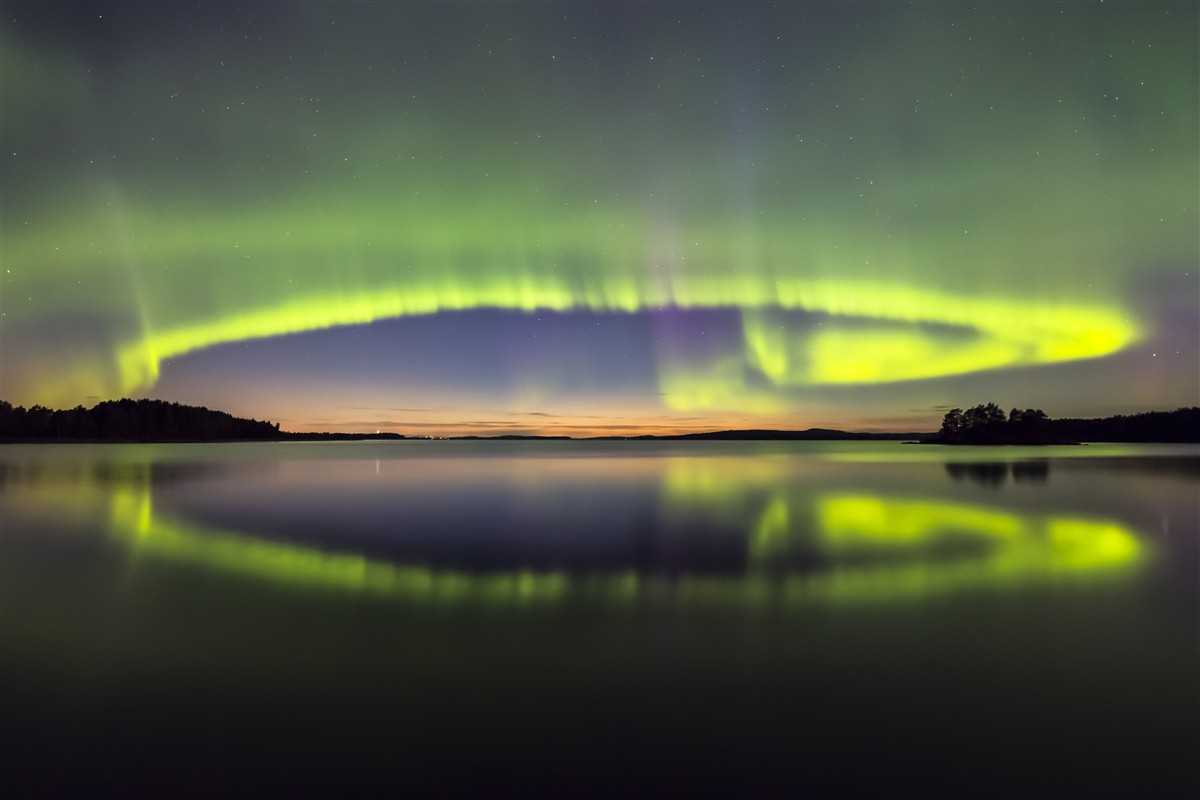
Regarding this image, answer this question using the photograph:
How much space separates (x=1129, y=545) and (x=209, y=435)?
187679 millimetres

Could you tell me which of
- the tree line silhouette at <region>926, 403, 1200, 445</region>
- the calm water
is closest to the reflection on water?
the calm water

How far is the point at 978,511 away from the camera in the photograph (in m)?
23.5

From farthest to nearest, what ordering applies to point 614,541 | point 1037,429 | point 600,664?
point 1037,429, point 614,541, point 600,664

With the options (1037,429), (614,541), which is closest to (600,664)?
(614,541)

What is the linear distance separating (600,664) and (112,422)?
177 metres

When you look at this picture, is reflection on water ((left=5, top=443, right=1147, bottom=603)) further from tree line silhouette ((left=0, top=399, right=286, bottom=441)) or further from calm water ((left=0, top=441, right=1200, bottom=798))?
tree line silhouette ((left=0, top=399, right=286, bottom=441))

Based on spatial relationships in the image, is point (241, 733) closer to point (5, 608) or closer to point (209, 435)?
point (5, 608)

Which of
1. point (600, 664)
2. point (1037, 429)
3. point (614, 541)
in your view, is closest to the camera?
point (600, 664)

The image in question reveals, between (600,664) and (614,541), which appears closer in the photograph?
(600,664)

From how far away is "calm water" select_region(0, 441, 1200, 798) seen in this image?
17.9 feet

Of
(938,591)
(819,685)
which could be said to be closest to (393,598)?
(819,685)

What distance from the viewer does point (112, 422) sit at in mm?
146500

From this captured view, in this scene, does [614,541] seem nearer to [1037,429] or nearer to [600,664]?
[600,664]

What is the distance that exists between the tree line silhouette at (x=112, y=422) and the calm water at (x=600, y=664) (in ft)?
523
